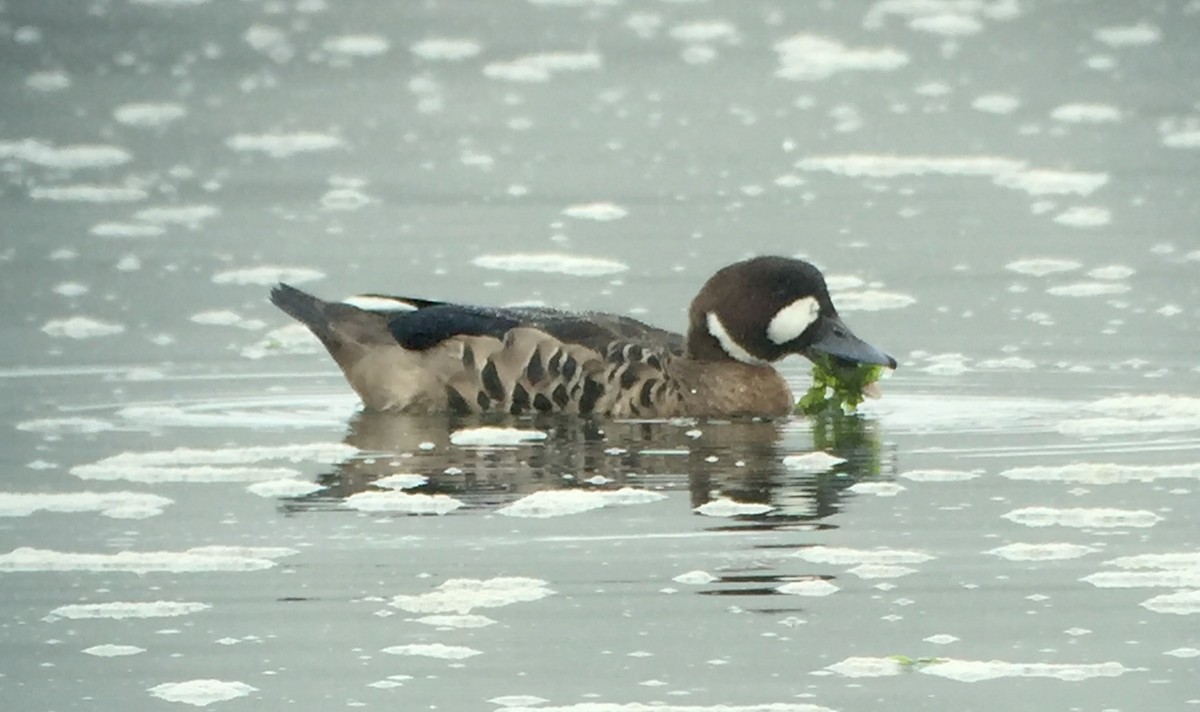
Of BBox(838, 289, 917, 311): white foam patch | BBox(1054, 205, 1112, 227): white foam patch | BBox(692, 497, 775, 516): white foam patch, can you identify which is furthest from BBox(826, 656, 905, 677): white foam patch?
BBox(1054, 205, 1112, 227): white foam patch

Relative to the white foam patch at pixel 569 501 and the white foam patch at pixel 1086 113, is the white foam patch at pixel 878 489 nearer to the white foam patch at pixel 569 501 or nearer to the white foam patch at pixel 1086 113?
the white foam patch at pixel 569 501

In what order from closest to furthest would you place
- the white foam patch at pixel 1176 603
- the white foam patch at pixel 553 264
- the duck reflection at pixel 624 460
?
the white foam patch at pixel 1176 603
the duck reflection at pixel 624 460
the white foam patch at pixel 553 264

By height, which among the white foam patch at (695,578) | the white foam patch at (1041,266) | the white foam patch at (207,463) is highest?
the white foam patch at (1041,266)

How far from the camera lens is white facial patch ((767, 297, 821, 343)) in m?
11.7

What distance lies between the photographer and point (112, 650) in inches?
302

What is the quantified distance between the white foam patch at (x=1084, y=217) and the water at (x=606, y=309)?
0.11 feet

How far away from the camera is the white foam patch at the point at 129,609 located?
8.08m

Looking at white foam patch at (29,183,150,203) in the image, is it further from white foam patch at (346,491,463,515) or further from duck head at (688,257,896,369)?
white foam patch at (346,491,463,515)

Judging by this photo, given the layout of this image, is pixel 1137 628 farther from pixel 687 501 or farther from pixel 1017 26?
pixel 1017 26

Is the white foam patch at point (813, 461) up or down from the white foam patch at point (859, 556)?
up

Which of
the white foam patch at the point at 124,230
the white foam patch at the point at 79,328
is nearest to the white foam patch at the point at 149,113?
the white foam patch at the point at 124,230

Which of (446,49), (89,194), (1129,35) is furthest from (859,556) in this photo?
(1129,35)

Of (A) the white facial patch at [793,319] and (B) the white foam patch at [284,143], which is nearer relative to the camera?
(A) the white facial patch at [793,319]

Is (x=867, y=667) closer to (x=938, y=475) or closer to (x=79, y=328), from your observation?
(x=938, y=475)
